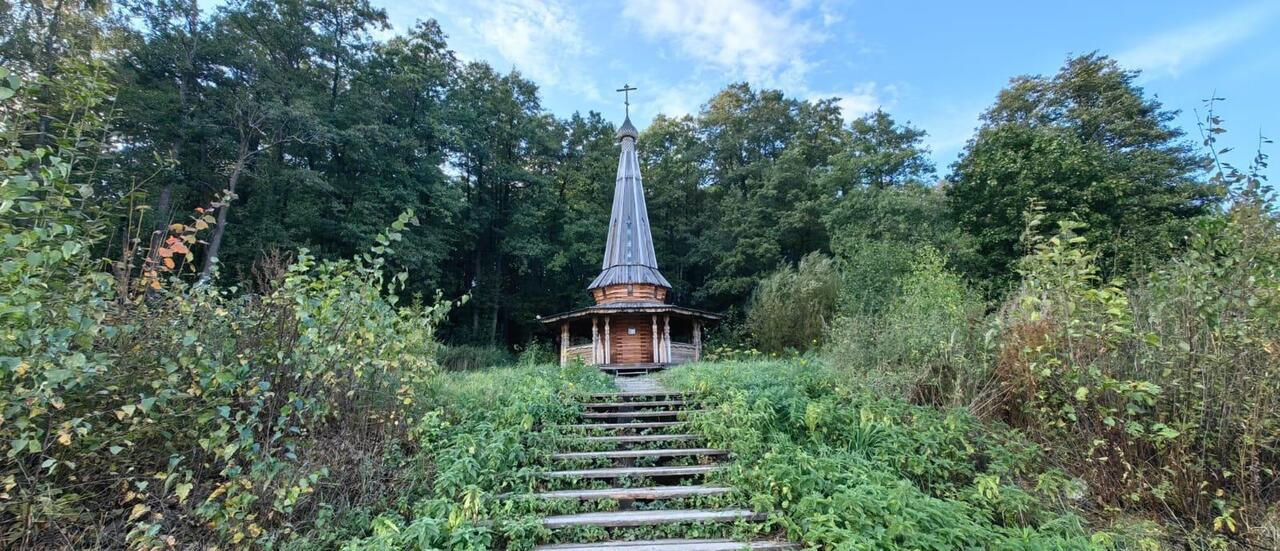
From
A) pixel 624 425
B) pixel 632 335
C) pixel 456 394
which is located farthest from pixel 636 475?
pixel 632 335

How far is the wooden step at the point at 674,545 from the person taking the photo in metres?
Answer: 3.52

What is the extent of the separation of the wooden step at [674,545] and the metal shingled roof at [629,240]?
13.6 m

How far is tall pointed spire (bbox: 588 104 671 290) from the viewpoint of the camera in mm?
17594

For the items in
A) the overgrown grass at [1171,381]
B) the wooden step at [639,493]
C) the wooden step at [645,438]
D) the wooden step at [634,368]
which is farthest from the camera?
the wooden step at [634,368]

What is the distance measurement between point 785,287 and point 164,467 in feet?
48.6

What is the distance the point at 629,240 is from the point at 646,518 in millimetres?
14700

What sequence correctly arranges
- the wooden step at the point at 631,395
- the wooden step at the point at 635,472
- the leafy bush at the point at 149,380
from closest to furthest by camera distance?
1. the leafy bush at the point at 149,380
2. the wooden step at the point at 635,472
3. the wooden step at the point at 631,395

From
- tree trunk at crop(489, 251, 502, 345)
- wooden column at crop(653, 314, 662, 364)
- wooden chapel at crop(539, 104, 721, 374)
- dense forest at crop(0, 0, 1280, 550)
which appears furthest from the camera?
tree trunk at crop(489, 251, 502, 345)

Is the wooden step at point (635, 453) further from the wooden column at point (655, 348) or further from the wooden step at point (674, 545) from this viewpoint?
the wooden column at point (655, 348)

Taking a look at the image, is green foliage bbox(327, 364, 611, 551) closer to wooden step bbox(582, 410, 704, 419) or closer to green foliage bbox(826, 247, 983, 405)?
wooden step bbox(582, 410, 704, 419)

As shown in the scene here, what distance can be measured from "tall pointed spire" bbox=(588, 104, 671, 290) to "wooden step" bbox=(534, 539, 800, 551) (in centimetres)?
1365

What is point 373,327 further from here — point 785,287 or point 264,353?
point 785,287

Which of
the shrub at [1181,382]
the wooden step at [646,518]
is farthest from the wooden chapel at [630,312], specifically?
the shrub at [1181,382]

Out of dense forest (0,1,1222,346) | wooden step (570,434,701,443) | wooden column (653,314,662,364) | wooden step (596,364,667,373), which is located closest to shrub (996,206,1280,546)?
wooden step (570,434,701,443)
